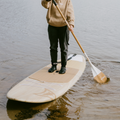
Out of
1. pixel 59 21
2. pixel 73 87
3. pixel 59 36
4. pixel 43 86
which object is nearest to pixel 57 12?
pixel 59 21

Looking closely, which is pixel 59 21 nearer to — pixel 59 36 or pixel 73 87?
pixel 59 36

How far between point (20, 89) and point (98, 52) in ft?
15.5

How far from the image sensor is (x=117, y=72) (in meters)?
5.30

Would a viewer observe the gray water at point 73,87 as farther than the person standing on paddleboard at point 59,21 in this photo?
No

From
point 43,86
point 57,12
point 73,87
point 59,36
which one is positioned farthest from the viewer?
point 73,87

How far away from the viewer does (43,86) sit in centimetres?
357

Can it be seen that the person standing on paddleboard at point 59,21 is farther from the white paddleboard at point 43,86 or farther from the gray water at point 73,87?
the gray water at point 73,87

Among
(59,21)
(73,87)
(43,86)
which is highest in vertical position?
(59,21)

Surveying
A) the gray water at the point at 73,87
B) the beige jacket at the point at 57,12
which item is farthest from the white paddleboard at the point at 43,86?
the beige jacket at the point at 57,12

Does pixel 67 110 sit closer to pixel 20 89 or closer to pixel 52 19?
pixel 20 89

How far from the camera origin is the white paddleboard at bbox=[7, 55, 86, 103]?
3150mm

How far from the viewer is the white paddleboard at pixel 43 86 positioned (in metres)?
3.15

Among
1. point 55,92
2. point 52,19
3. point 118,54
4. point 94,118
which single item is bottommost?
point 118,54

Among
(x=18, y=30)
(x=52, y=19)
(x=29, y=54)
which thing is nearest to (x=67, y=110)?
(x=52, y=19)
